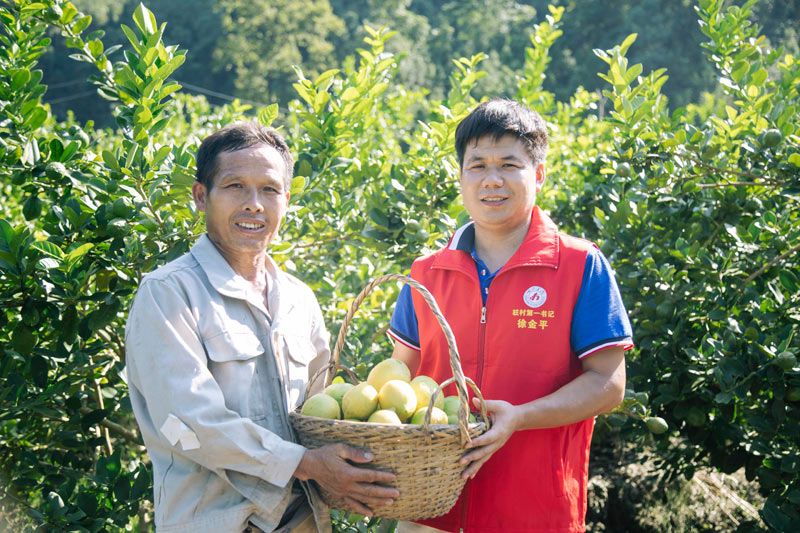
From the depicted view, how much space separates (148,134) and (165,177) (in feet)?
0.58

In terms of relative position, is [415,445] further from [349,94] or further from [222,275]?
[349,94]

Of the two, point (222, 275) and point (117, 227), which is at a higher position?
point (117, 227)

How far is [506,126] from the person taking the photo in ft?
6.91

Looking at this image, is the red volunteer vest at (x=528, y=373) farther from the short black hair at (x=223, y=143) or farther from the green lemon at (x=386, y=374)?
the short black hair at (x=223, y=143)

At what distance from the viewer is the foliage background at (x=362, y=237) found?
2.61m

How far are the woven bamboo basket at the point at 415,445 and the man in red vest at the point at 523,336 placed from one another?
0.30ft

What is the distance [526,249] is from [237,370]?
2.92 ft

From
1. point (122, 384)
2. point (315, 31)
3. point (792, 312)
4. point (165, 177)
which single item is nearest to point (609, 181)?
point (792, 312)

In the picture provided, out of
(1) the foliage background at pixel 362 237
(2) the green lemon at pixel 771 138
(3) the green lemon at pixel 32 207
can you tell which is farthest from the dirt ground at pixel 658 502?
(3) the green lemon at pixel 32 207

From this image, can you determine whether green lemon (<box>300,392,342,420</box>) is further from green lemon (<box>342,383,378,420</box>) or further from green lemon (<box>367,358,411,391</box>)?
green lemon (<box>367,358,411,391</box>)

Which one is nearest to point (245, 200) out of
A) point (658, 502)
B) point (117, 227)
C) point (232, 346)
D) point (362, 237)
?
point (232, 346)

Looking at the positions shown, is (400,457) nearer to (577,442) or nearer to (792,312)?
(577,442)

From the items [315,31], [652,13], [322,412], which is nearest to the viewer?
[322,412]

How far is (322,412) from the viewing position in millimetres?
1834
